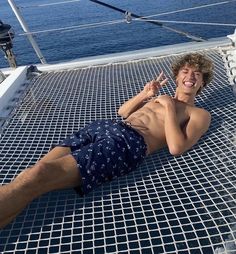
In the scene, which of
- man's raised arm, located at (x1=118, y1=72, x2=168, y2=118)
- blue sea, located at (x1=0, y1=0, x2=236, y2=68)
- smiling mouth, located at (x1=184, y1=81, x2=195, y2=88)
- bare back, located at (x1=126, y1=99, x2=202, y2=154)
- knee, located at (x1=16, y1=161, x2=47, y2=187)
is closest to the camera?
knee, located at (x1=16, y1=161, x2=47, y2=187)

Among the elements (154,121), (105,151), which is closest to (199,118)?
(154,121)

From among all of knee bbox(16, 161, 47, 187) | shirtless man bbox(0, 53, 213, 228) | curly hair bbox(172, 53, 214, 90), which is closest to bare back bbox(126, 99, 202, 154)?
shirtless man bbox(0, 53, 213, 228)

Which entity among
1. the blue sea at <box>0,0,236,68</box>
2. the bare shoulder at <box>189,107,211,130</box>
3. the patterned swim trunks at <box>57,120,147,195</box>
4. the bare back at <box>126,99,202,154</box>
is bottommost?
the blue sea at <box>0,0,236,68</box>

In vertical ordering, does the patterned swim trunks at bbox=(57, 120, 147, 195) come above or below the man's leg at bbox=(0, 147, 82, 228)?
below

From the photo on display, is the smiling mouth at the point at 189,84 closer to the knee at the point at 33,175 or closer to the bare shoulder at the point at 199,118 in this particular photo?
the bare shoulder at the point at 199,118

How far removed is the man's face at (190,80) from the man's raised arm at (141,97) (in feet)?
0.63

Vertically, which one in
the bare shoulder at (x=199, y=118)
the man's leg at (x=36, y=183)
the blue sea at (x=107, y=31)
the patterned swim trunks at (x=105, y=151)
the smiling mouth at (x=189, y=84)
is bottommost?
the blue sea at (x=107, y=31)

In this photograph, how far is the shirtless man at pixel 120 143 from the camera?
246cm

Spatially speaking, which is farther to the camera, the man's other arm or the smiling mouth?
the smiling mouth

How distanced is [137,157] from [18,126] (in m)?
1.50

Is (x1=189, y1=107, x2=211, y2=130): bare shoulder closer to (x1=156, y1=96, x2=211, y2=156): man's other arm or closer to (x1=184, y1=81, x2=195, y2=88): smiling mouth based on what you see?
(x1=156, y1=96, x2=211, y2=156): man's other arm

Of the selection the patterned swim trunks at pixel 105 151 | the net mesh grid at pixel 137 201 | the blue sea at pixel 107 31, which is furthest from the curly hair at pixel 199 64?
the blue sea at pixel 107 31

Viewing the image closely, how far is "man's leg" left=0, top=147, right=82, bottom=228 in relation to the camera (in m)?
2.32

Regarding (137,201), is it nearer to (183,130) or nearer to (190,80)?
(183,130)
